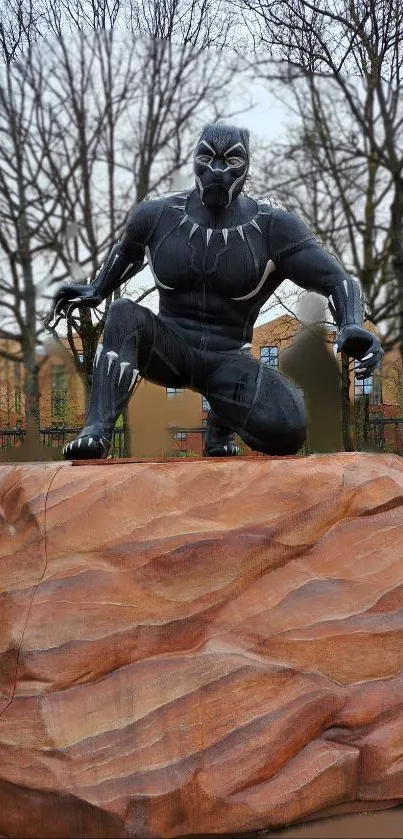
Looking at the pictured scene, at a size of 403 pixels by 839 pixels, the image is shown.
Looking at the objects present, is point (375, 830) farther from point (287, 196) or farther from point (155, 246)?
point (287, 196)

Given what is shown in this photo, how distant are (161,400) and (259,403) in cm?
179

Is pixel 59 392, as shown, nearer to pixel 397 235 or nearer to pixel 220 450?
pixel 397 235

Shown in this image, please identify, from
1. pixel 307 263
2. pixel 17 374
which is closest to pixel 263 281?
pixel 307 263

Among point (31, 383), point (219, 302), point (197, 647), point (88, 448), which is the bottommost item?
point (197, 647)

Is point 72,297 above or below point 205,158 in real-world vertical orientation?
below

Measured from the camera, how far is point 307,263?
2428 mm

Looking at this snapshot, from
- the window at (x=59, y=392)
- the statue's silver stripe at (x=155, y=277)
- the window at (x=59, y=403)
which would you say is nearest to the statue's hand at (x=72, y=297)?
the statue's silver stripe at (x=155, y=277)

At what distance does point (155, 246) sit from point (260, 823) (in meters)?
1.72

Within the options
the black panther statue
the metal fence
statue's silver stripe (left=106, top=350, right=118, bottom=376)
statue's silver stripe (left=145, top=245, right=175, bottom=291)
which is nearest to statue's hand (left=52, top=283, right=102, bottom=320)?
the black panther statue

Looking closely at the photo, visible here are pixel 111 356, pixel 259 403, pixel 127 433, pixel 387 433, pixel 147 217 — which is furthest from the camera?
pixel 387 433

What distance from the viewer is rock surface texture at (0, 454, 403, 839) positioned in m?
1.76

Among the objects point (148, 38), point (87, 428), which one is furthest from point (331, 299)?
point (148, 38)

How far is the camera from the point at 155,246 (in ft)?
8.27

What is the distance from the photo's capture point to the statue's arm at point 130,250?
2533 mm
